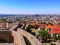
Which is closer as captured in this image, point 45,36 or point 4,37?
point 4,37

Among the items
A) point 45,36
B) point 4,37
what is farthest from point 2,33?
point 45,36

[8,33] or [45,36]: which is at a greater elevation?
[8,33]

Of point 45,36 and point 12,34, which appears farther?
point 45,36

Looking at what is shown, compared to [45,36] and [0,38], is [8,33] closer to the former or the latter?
[0,38]

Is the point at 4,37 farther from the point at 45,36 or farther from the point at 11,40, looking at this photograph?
the point at 45,36

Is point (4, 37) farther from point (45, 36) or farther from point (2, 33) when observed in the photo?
point (45, 36)

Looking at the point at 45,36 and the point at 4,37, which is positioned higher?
the point at 4,37

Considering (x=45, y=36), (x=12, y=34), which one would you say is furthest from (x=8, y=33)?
(x=45, y=36)

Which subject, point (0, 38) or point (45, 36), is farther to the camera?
point (45, 36)
